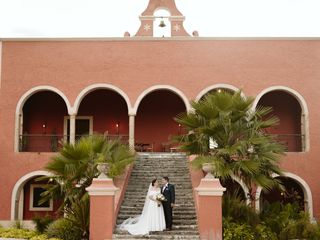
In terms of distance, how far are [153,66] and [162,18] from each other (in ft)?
8.69

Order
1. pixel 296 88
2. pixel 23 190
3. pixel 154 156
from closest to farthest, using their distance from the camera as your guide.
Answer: pixel 154 156, pixel 296 88, pixel 23 190

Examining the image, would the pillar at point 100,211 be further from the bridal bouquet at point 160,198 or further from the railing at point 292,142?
the railing at point 292,142

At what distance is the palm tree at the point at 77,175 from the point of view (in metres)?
12.2

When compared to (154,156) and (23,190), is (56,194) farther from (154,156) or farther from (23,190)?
(23,190)

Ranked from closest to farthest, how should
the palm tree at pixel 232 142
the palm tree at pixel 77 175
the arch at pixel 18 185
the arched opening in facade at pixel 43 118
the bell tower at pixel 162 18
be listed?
1. the palm tree at pixel 77 175
2. the palm tree at pixel 232 142
3. the arch at pixel 18 185
4. the bell tower at pixel 162 18
5. the arched opening in facade at pixel 43 118

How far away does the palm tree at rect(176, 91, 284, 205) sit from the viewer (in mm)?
12531

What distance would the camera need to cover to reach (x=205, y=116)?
534 inches

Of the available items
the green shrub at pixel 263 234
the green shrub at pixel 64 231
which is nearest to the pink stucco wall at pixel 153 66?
the green shrub at pixel 64 231

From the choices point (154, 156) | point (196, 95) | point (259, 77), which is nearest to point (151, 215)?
point (154, 156)

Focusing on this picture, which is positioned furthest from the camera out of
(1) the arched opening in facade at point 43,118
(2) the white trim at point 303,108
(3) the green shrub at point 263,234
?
(1) the arched opening in facade at point 43,118

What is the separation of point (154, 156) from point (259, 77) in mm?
5403

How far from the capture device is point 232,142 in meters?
13.2

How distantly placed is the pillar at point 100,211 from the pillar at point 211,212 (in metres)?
2.21

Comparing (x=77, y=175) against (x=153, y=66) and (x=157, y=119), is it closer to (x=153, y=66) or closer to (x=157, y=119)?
(x=153, y=66)
